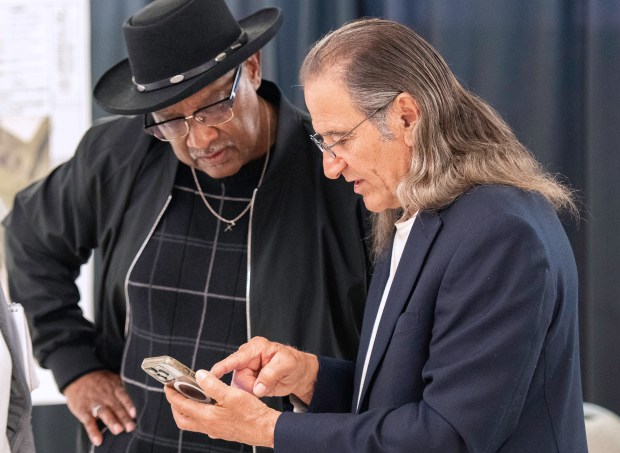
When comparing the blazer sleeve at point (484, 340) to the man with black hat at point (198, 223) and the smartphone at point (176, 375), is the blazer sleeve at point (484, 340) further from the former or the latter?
the man with black hat at point (198, 223)

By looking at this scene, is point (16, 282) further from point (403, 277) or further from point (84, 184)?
point (403, 277)

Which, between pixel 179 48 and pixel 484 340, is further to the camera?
pixel 179 48

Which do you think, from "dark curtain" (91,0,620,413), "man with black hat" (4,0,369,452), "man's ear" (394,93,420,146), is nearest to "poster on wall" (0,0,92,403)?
"man with black hat" (4,0,369,452)

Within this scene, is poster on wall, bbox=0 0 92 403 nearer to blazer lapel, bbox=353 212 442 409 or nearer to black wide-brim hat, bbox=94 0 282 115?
black wide-brim hat, bbox=94 0 282 115

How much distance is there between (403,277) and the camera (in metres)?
1.63

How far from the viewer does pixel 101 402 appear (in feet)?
8.00

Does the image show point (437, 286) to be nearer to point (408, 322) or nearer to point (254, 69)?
point (408, 322)

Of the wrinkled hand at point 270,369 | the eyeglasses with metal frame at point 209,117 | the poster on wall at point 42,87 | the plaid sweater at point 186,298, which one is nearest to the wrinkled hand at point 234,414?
the wrinkled hand at point 270,369

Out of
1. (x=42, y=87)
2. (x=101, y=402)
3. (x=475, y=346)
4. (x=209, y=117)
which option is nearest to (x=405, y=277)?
(x=475, y=346)

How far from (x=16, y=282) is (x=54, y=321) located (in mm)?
170

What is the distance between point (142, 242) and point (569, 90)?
1412mm

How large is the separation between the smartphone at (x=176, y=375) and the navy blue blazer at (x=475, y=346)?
18cm

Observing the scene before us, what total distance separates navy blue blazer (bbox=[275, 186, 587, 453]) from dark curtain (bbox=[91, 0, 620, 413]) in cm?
128

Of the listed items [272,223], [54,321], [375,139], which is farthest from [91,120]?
[375,139]
